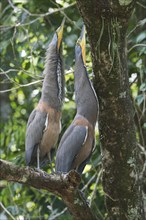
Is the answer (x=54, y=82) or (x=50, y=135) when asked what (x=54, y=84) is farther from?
(x=50, y=135)

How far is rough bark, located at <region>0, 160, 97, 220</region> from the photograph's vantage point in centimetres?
307

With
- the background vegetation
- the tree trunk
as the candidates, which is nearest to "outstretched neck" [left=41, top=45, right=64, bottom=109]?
the tree trunk

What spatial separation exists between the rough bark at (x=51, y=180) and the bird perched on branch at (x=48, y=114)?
0.83 meters

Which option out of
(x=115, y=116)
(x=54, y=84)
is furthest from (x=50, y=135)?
(x=115, y=116)

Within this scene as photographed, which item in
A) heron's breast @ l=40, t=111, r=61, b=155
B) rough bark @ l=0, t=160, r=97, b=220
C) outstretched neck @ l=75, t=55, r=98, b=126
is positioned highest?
outstretched neck @ l=75, t=55, r=98, b=126

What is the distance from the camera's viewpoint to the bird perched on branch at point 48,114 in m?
4.07

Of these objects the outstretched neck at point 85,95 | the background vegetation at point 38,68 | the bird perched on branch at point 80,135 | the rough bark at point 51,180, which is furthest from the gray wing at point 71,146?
the background vegetation at point 38,68

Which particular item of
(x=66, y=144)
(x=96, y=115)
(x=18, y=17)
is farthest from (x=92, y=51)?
(x=18, y=17)

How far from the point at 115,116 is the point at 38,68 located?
2362mm

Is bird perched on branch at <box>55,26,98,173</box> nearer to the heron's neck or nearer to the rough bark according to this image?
the heron's neck

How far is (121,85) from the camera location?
3.54 meters

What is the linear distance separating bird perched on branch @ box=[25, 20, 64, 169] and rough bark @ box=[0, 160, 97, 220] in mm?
828

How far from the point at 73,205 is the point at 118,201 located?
0.42m

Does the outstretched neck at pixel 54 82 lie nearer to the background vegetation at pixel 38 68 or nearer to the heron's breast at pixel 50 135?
the heron's breast at pixel 50 135
